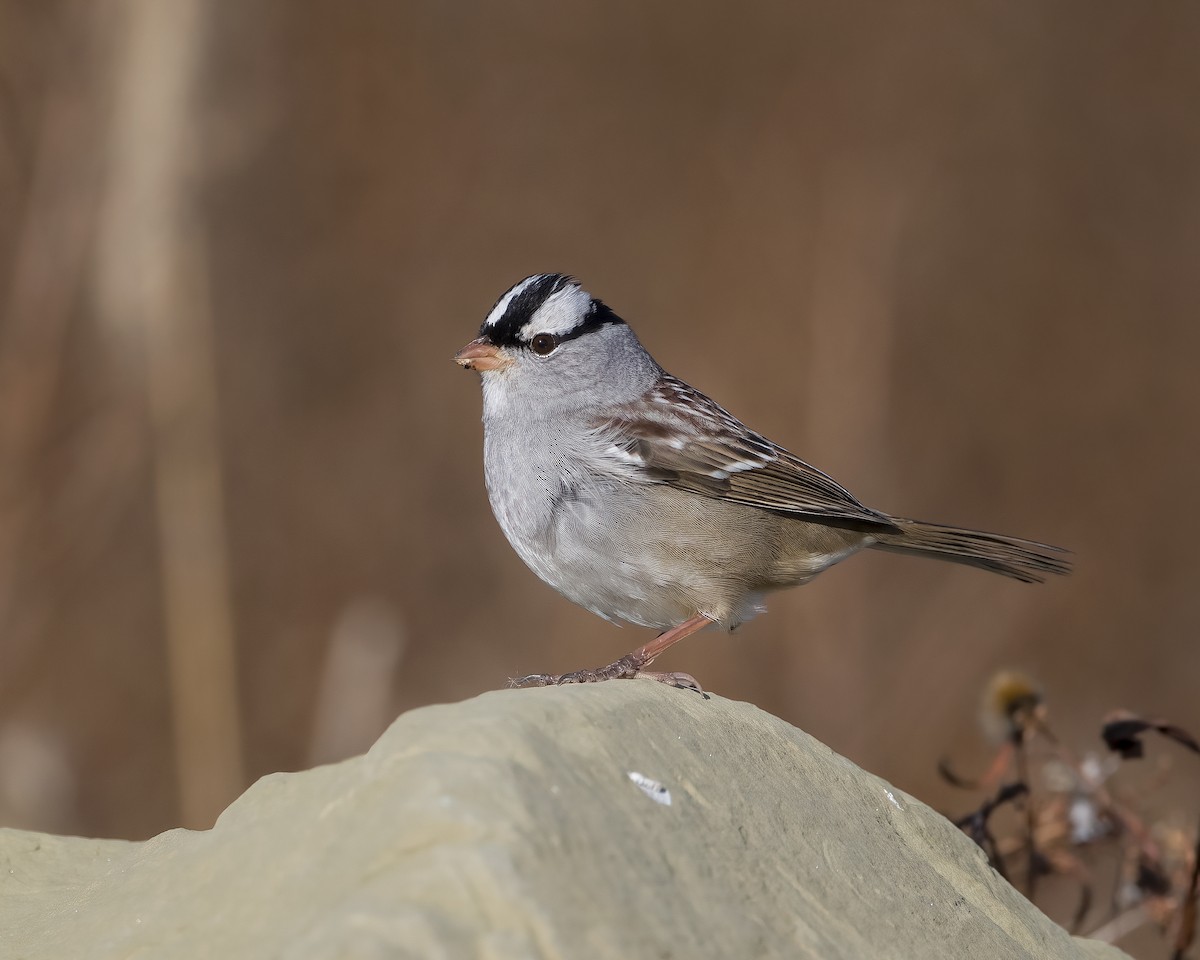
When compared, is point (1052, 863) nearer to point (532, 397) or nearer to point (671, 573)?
point (671, 573)

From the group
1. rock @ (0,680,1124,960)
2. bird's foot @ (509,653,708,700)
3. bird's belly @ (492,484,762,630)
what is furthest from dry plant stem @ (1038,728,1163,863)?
bird's belly @ (492,484,762,630)

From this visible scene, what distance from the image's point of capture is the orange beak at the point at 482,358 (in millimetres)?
4027

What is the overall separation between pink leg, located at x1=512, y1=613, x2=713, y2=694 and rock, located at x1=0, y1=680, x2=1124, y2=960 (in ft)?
1.32

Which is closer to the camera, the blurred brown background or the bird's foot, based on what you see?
the bird's foot

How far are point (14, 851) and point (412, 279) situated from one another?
6098 millimetres

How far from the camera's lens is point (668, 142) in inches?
354

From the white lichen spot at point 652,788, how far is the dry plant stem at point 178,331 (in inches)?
101

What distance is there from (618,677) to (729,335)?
559 cm

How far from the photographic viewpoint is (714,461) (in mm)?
3939

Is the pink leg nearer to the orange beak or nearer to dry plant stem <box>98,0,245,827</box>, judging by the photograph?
the orange beak

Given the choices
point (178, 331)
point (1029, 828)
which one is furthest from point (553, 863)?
point (178, 331)

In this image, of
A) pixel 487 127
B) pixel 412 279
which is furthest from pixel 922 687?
pixel 487 127

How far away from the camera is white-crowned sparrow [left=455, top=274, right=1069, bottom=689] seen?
3590 mm

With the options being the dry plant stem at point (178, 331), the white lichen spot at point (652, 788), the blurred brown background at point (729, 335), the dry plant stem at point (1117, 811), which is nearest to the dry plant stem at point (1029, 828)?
the dry plant stem at point (1117, 811)
